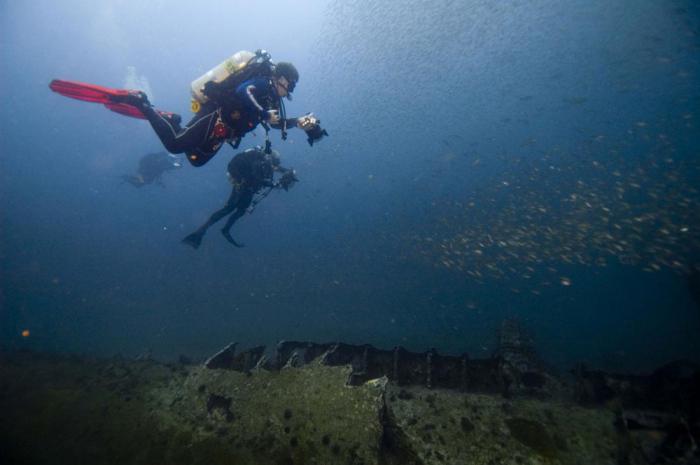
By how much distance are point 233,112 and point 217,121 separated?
0.29 metres

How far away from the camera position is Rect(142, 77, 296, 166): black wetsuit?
5.40 meters

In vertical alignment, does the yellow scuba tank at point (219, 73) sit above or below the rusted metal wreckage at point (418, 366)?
above

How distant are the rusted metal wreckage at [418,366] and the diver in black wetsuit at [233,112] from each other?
313 centimetres

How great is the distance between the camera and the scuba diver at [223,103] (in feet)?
17.6

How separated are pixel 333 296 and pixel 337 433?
25026 mm

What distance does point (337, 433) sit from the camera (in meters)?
3.14

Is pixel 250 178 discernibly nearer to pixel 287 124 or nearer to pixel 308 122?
pixel 287 124

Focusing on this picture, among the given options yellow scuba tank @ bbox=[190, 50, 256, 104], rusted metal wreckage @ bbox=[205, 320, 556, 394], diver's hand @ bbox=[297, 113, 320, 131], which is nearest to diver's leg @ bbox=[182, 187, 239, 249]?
yellow scuba tank @ bbox=[190, 50, 256, 104]

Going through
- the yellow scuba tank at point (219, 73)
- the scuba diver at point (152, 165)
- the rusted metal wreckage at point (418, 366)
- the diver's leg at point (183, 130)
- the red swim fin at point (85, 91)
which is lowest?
the rusted metal wreckage at point (418, 366)

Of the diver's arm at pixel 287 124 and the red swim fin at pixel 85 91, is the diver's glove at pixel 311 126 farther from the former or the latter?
the red swim fin at pixel 85 91

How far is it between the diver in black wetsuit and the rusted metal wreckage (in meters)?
3.13

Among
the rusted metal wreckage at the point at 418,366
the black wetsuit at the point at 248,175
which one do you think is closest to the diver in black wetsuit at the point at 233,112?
the black wetsuit at the point at 248,175

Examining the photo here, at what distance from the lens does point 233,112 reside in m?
5.54

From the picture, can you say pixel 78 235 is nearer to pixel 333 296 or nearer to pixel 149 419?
pixel 333 296
